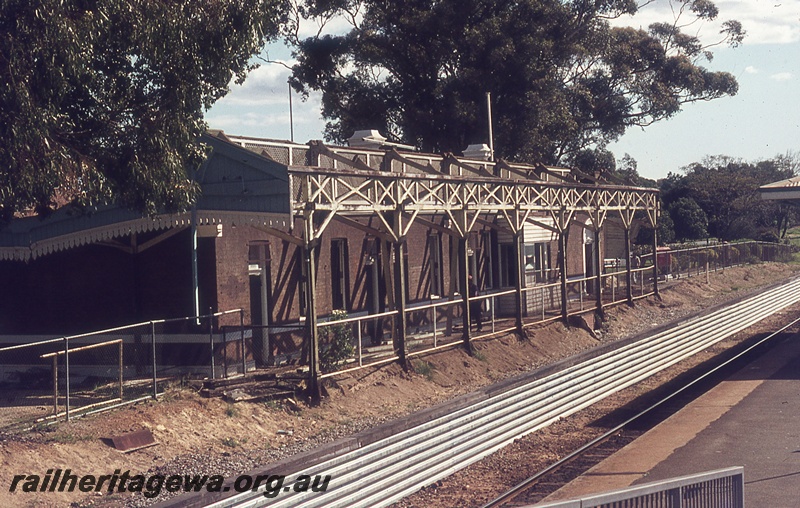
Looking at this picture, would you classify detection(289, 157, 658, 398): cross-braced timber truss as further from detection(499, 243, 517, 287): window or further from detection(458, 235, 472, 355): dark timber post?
detection(499, 243, 517, 287): window

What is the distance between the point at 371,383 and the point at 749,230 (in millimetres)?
64523

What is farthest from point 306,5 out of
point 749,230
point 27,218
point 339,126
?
point 749,230

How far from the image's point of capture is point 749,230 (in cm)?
7588

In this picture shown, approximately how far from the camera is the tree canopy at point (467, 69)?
44156 millimetres

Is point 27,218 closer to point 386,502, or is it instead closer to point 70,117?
point 70,117

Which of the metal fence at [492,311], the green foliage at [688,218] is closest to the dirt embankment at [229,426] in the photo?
the metal fence at [492,311]

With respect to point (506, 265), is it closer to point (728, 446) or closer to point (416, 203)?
point (416, 203)

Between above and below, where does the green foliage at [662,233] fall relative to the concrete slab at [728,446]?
above

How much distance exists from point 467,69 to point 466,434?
30744 millimetres

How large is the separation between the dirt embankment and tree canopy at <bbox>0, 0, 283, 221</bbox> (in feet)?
11.8

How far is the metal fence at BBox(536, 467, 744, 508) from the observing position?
7.41 meters
